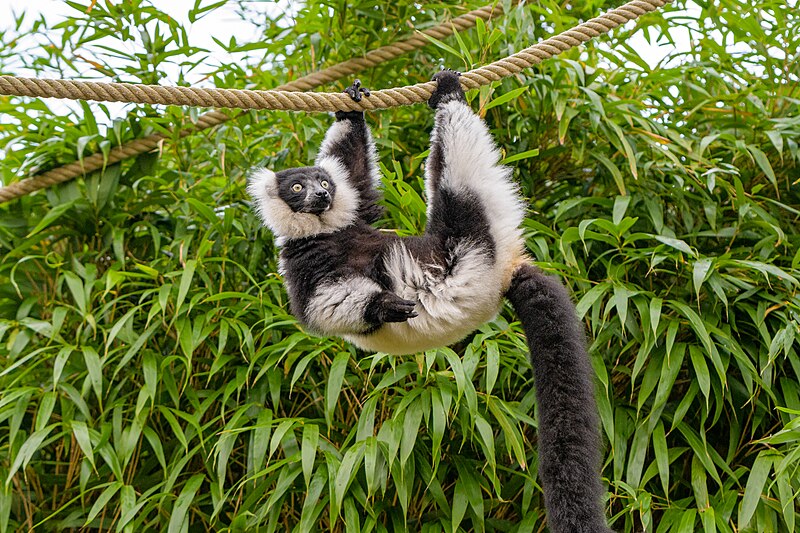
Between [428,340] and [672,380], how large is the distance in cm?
110

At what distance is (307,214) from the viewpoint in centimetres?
251

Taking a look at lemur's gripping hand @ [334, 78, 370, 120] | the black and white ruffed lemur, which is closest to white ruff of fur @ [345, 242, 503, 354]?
the black and white ruffed lemur

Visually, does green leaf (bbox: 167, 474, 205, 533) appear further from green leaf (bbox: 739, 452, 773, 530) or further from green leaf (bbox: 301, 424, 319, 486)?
green leaf (bbox: 739, 452, 773, 530)

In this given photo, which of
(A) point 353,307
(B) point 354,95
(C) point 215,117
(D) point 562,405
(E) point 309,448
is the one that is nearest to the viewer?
(D) point 562,405

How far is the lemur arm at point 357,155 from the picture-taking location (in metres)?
2.76

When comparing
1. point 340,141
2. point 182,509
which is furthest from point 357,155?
point 182,509

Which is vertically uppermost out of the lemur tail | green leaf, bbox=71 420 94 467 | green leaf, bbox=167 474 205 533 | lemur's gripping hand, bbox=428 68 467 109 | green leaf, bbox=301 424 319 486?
lemur's gripping hand, bbox=428 68 467 109

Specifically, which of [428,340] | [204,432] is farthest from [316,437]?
[428,340]

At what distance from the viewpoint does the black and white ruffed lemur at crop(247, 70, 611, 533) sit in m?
2.12

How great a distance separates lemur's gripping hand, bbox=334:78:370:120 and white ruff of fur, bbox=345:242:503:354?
0.54 meters

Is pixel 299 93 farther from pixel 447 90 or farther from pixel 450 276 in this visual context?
pixel 450 276

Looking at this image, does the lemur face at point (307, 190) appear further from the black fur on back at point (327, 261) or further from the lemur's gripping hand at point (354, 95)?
the lemur's gripping hand at point (354, 95)

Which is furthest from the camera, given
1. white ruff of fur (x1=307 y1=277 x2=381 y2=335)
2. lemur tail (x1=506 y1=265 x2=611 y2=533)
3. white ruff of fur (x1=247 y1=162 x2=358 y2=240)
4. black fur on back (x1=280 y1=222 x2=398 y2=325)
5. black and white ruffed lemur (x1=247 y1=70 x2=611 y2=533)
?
white ruff of fur (x1=247 y1=162 x2=358 y2=240)

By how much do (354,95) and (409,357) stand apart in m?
1.05
